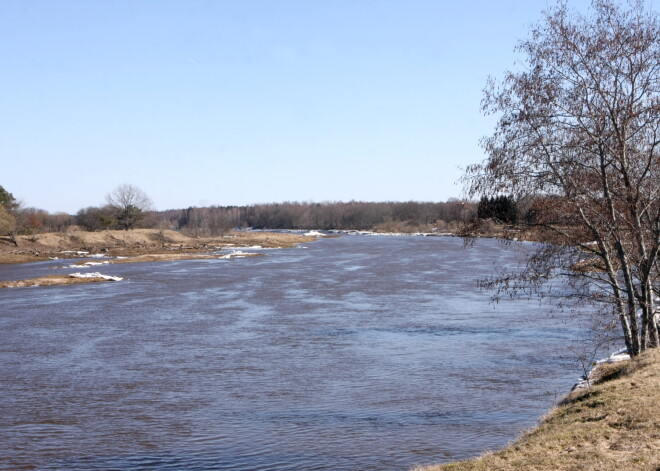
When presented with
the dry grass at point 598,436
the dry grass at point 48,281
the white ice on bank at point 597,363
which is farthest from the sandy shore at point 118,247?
the dry grass at point 598,436

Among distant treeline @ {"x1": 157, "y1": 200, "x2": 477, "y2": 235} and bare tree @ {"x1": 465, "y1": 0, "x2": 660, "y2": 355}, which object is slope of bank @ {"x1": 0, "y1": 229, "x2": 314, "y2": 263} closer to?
distant treeline @ {"x1": 157, "y1": 200, "x2": 477, "y2": 235}

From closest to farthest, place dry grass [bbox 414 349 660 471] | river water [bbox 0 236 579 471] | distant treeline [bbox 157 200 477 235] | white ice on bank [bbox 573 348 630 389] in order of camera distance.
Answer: dry grass [bbox 414 349 660 471]
river water [bbox 0 236 579 471]
white ice on bank [bbox 573 348 630 389]
distant treeline [bbox 157 200 477 235]

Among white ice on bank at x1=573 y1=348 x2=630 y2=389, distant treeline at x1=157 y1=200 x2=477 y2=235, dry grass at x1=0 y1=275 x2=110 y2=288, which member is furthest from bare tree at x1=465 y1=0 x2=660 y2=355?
distant treeline at x1=157 y1=200 x2=477 y2=235

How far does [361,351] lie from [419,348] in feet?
5.45

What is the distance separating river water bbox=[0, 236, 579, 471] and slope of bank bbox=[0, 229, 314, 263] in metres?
34.9

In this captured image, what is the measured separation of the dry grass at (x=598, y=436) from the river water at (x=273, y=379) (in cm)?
173

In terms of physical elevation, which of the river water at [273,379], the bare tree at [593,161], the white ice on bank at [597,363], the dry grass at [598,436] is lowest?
the river water at [273,379]

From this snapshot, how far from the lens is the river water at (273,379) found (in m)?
11.3

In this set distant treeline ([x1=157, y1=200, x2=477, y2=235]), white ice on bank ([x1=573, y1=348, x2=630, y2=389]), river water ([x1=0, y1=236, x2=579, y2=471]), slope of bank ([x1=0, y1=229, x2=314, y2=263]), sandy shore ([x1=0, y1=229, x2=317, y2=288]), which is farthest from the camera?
distant treeline ([x1=157, y1=200, x2=477, y2=235])

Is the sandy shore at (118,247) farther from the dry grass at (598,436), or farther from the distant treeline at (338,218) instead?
the dry grass at (598,436)

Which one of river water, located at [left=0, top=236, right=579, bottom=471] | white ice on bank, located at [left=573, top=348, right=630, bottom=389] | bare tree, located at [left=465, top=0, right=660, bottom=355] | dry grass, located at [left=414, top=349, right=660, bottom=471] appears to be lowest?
river water, located at [left=0, top=236, right=579, bottom=471]

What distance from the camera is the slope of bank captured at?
64625 millimetres

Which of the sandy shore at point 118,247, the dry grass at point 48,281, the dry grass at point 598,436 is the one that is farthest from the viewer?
the sandy shore at point 118,247

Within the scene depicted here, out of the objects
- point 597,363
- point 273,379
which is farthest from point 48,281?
point 597,363
